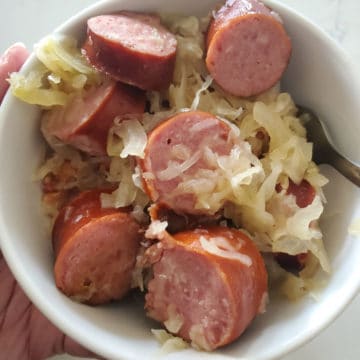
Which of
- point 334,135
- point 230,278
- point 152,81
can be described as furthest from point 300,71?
point 230,278

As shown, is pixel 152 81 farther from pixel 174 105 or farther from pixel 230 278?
pixel 230 278

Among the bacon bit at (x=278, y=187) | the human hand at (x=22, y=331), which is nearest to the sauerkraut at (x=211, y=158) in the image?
the bacon bit at (x=278, y=187)

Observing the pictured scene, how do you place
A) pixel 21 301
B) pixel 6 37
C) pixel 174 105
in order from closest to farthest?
1. pixel 174 105
2. pixel 21 301
3. pixel 6 37

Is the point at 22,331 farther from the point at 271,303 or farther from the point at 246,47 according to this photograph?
the point at 246,47

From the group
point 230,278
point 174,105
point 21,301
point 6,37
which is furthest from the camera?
point 6,37

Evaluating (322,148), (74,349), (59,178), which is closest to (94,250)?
(59,178)

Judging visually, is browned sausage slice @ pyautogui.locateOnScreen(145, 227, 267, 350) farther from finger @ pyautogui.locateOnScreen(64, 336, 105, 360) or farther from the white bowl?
finger @ pyautogui.locateOnScreen(64, 336, 105, 360)
